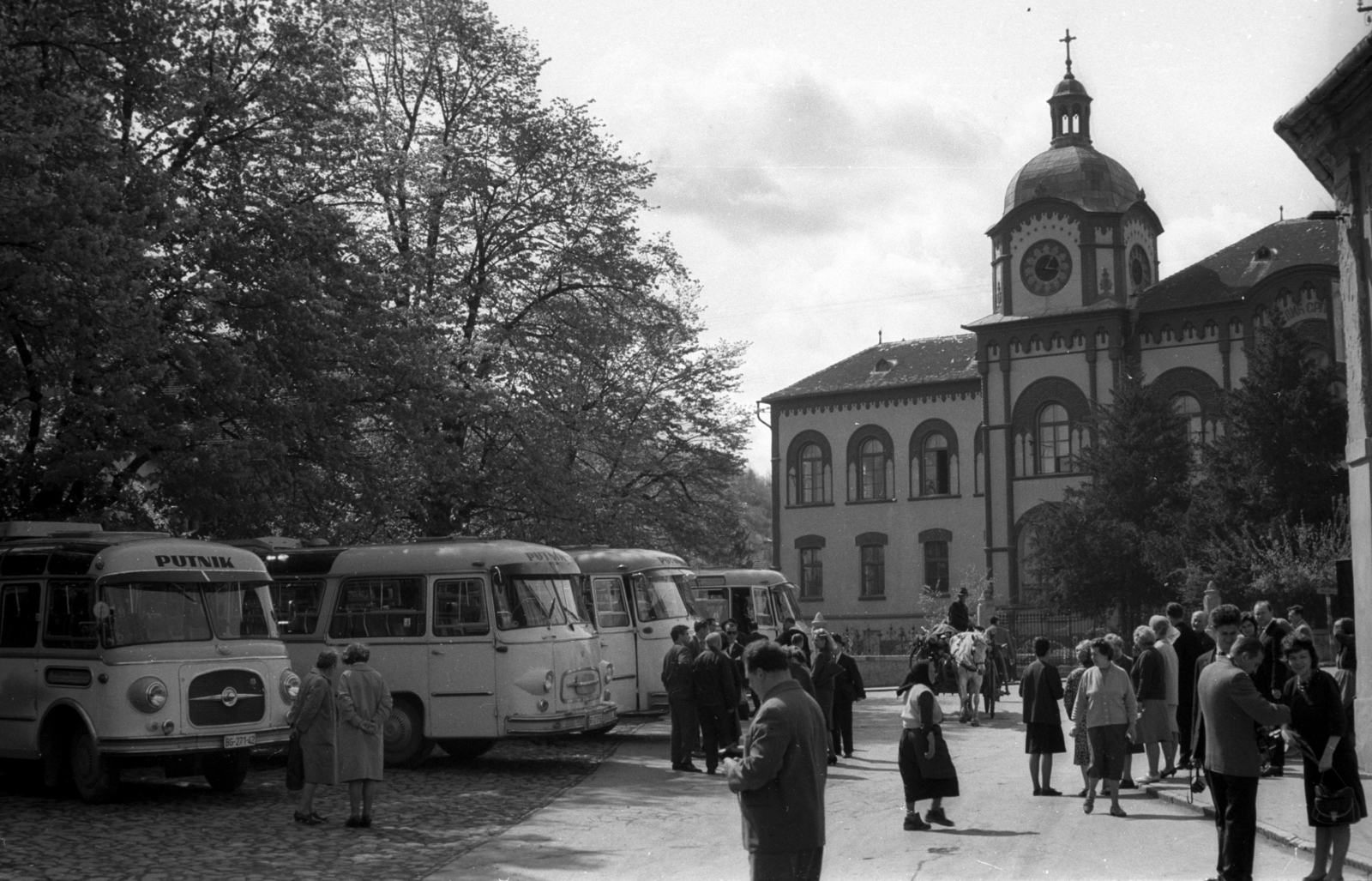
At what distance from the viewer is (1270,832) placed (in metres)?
12.1

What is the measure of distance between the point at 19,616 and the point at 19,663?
21.8 inches

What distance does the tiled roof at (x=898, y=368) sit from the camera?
61500 millimetres

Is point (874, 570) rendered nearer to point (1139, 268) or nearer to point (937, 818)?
point (1139, 268)

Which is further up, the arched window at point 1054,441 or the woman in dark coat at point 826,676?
the arched window at point 1054,441

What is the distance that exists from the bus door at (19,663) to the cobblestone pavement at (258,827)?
2.71 feet

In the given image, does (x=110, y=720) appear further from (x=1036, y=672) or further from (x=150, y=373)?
(x=1036, y=672)

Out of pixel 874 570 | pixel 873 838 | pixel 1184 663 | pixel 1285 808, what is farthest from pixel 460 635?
pixel 874 570

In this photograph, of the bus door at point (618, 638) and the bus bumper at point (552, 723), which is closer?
the bus bumper at point (552, 723)

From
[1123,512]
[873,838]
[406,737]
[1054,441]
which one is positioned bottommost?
[873,838]

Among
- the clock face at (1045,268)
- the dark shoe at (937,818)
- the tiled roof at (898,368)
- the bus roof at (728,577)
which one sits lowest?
Result: the dark shoe at (937,818)

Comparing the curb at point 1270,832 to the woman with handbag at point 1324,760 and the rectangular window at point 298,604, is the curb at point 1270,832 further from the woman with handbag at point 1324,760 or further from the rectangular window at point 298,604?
the rectangular window at point 298,604

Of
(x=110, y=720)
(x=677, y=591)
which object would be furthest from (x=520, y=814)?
(x=677, y=591)

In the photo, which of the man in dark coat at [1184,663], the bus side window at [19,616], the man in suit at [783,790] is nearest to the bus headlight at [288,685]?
the bus side window at [19,616]

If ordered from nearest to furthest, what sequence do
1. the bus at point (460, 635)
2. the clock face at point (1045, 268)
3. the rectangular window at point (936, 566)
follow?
the bus at point (460, 635)
the clock face at point (1045, 268)
the rectangular window at point (936, 566)
